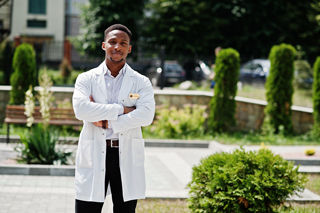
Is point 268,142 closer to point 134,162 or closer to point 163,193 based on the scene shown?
point 163,193

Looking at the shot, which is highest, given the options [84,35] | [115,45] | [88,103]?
[84,35]

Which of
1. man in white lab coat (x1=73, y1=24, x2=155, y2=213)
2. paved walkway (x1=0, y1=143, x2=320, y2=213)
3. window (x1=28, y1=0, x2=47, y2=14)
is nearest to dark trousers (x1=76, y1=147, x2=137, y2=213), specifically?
man in white lab coat (x1=73, y1=24, x2=155, y2=213)

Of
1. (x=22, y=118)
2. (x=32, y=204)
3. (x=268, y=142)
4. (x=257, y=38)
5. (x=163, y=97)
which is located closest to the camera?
(x=32, y=204)

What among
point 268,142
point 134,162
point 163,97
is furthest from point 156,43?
point 134,162

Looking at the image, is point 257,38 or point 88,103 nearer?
point 88,103

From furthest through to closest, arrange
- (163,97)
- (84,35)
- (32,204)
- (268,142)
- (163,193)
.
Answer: (84,35) → (163,97) → (268,142) → (163,193) → (32,204)

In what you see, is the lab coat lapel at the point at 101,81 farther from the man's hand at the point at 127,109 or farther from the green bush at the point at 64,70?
the green bush at the point at 64,70

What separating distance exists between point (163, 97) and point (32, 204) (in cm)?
783

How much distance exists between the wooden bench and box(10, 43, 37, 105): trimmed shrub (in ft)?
7.04

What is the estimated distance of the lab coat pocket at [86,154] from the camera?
342 centimetres

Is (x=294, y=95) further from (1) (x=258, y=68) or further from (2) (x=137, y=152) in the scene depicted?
(2) (x=137, y=152)

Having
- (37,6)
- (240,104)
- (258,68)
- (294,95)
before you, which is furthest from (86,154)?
(37,6)

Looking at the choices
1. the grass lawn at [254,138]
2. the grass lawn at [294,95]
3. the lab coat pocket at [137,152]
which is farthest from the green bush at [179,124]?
the lab coat pocket at [137,152]

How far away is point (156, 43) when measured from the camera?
1222 inches
